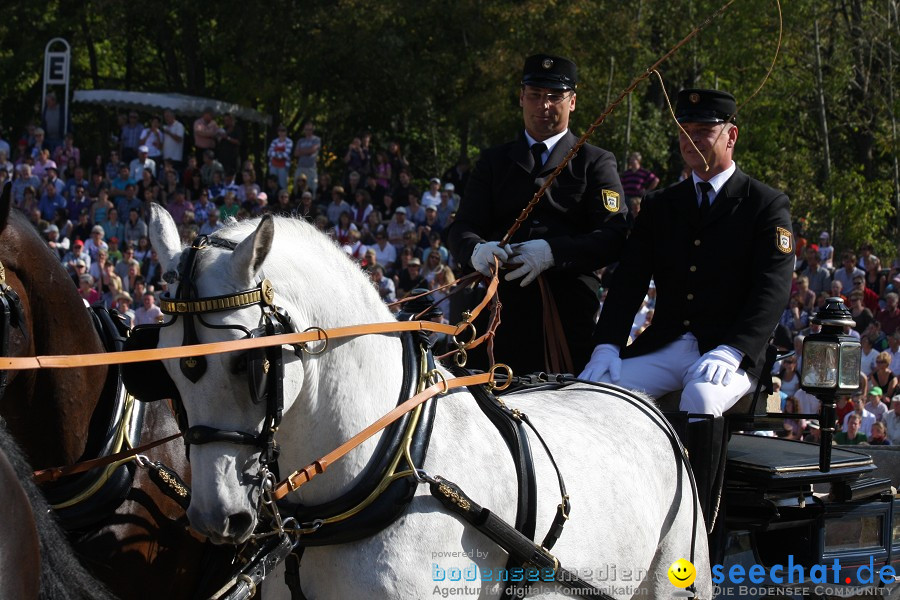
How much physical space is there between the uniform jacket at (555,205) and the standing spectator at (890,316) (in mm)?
9116

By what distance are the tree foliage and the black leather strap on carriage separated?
15310 mm

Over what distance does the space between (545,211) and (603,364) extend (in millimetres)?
770

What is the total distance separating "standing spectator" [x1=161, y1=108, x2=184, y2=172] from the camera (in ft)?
73.3

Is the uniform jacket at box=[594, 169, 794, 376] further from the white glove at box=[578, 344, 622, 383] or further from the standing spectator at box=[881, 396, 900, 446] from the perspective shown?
the standing spectator at box=[881, 396, 900, 446]

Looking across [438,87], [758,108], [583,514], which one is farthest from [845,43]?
[583,514]

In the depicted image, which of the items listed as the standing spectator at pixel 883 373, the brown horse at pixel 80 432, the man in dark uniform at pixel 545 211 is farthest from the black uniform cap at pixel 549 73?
the standing spectator at pixel 883 373

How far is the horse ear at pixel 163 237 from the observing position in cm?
313

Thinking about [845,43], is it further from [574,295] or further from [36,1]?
[36,1]

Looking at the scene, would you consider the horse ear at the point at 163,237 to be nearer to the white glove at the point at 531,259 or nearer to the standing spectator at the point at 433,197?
the white glove at the point at 531,259

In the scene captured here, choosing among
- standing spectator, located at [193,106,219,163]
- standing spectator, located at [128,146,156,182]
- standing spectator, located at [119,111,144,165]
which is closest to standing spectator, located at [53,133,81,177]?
standing spectator, located at [119,111,144,165]

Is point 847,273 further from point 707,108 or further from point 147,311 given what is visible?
point 707,108

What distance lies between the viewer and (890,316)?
13.2 meters

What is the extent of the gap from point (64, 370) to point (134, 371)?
78 cm

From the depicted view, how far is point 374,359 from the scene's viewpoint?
3260 mm
